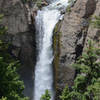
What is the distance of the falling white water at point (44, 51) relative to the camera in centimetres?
2117

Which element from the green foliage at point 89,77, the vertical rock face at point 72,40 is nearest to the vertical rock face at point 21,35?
the vertical rock face at point 72,40

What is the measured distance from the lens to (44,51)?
71.1ft

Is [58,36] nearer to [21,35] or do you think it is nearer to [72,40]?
[72,40]

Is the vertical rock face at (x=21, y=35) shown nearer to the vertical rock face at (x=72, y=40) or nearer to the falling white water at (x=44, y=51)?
the falling white water at (x=44, y=51)

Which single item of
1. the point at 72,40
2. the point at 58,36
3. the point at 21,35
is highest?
the point at 21,35

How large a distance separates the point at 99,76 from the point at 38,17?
12666mm

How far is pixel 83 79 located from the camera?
12.8m

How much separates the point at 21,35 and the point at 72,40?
5.78 meters

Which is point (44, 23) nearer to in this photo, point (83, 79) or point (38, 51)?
point (38, 51)

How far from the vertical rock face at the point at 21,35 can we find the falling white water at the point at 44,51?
702 mm

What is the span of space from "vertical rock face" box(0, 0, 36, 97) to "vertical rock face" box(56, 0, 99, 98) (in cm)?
378

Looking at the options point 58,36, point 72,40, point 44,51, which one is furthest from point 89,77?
point 44,51

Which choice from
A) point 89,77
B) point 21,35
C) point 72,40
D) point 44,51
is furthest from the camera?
point 44,51

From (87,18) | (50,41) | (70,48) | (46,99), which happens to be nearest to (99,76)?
(46,99)
